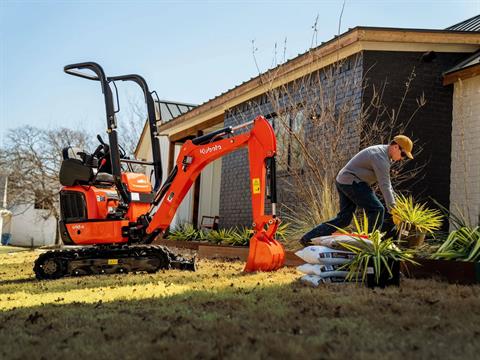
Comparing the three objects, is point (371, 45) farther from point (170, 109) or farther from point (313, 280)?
point (170, 109)

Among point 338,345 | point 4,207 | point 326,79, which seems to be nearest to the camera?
point 338,345

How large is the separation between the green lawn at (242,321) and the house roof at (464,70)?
17.2ft

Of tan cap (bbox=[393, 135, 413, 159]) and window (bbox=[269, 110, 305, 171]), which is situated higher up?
window (bbox=[269, 110, 305, 171])

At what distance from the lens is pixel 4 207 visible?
34.7 m

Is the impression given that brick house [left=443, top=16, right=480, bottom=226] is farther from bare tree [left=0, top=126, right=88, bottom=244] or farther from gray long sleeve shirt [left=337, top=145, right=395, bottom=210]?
bare tree [left=0, top=126, right=88, bottom=244]

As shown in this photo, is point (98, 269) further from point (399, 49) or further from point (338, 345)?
point (399, 49)

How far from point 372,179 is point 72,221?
3.98 metres

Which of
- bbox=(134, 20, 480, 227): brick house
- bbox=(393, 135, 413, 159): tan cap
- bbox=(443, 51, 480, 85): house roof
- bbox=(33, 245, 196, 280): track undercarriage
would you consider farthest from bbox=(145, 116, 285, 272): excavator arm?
bbox=(443, 51, 480, 85): house roof

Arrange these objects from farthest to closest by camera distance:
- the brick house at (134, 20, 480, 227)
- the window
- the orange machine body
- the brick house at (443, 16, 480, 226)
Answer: the window → the brick house at (134, 20, 480, 227) → the brick house at (443, 16, 480, 226) → the orange machine body

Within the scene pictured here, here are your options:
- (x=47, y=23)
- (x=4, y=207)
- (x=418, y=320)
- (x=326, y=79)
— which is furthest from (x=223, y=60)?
(x=4, y=207)

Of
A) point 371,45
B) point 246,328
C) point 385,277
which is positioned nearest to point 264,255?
point 385,277

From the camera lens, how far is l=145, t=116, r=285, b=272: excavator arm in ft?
21.5

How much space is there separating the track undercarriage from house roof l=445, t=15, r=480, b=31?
7.40 metres

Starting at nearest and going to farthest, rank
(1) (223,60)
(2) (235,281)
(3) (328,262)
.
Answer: (3) (328,262), (2) (235,281), (1) (223,60)
